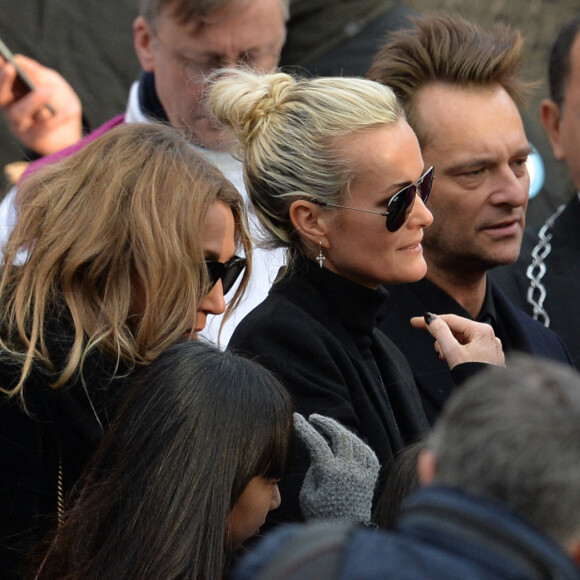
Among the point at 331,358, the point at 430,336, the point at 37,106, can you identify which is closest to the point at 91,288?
the point at 331,358

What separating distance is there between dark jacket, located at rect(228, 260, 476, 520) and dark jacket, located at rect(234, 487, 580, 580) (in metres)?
1.21

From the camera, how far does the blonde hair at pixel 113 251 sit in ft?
7.48

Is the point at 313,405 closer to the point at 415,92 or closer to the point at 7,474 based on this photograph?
the point at 7,474

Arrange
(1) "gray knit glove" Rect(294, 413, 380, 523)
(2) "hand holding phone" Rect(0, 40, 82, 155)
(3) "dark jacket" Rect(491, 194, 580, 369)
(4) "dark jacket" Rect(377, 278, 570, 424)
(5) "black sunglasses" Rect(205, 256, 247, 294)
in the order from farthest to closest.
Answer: (2) "hand holding phone" Rect(0, 40, 82, 155), (3) "dark jacket" Rect(491, 194, 580, 369), (4) "dark jacket" Rect(377, 278, 570, 424), (5) "black sunglasses" Rect(205, 256, 247, 294), (1) "gray knit glove" Rect(294, 413, 380, 523)

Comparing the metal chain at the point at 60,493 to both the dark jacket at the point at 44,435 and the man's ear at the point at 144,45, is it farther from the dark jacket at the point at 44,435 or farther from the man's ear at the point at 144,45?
the man's ear at the point at 144,45

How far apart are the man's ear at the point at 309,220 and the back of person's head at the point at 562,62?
1.68 meters

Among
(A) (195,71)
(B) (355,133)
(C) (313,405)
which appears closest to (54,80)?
(A) (195,71)

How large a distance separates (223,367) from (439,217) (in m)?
1.36

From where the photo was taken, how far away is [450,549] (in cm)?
107

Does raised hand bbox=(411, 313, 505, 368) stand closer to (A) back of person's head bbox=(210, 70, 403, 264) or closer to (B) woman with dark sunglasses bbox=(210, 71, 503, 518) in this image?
(B) woman with dark sunglasses bbox=(210, 71, 503, 518)

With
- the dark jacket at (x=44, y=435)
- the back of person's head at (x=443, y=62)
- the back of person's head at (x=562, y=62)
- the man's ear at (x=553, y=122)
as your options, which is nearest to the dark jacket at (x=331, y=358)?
the dark jacket at (x=44, y=435)

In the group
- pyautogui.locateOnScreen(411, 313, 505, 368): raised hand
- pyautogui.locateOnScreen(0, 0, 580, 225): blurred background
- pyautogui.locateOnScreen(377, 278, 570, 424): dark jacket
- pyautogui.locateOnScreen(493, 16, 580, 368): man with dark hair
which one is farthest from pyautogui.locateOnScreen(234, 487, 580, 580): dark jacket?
pyautogui.locateOnScreen(0, 0, 580, 225): blurred background

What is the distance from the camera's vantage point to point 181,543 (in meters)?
1.89

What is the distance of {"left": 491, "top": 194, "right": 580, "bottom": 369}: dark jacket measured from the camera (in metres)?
3.57
